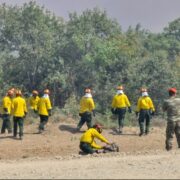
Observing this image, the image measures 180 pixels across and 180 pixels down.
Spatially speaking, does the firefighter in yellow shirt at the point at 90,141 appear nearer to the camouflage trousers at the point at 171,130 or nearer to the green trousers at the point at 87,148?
the green trousers at the point at 87,148

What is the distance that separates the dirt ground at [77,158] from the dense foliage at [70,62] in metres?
10.2

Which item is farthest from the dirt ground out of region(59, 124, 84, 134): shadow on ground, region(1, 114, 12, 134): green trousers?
region(1, 114, 12, 134): green trousers

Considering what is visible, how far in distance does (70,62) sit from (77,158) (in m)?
23.2

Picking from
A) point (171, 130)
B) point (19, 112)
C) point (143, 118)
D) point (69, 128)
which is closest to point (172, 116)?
point (171, 130)

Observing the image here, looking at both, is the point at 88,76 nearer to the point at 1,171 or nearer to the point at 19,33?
the point at 19,33

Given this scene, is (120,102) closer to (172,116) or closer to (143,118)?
(143,118)

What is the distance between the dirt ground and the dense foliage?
10.2 m

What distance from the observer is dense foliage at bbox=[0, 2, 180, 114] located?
37.8 meters

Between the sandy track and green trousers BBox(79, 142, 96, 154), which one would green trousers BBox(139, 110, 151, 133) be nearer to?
green trousers BBox(79, 142, 96, 154)

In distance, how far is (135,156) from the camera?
18.7 meters

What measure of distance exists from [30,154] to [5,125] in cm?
294

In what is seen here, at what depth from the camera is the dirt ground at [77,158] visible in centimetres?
1518

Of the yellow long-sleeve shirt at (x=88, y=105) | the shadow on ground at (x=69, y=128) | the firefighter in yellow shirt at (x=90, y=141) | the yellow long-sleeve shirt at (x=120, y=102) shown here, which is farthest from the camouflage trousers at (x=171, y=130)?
the shadow on ground at (x=69, y=128)

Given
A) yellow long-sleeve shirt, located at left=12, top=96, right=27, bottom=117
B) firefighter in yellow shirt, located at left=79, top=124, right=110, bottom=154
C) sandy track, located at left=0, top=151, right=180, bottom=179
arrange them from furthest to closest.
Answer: yellow long-sleeve shirt, located at left=12, top=96, right=27, bottom=117
firefighter in yellow shirt, located at left=79, top=124, right=110, bottom=154
sandy track, located at left=0, top=151, right=180, bottom=179
